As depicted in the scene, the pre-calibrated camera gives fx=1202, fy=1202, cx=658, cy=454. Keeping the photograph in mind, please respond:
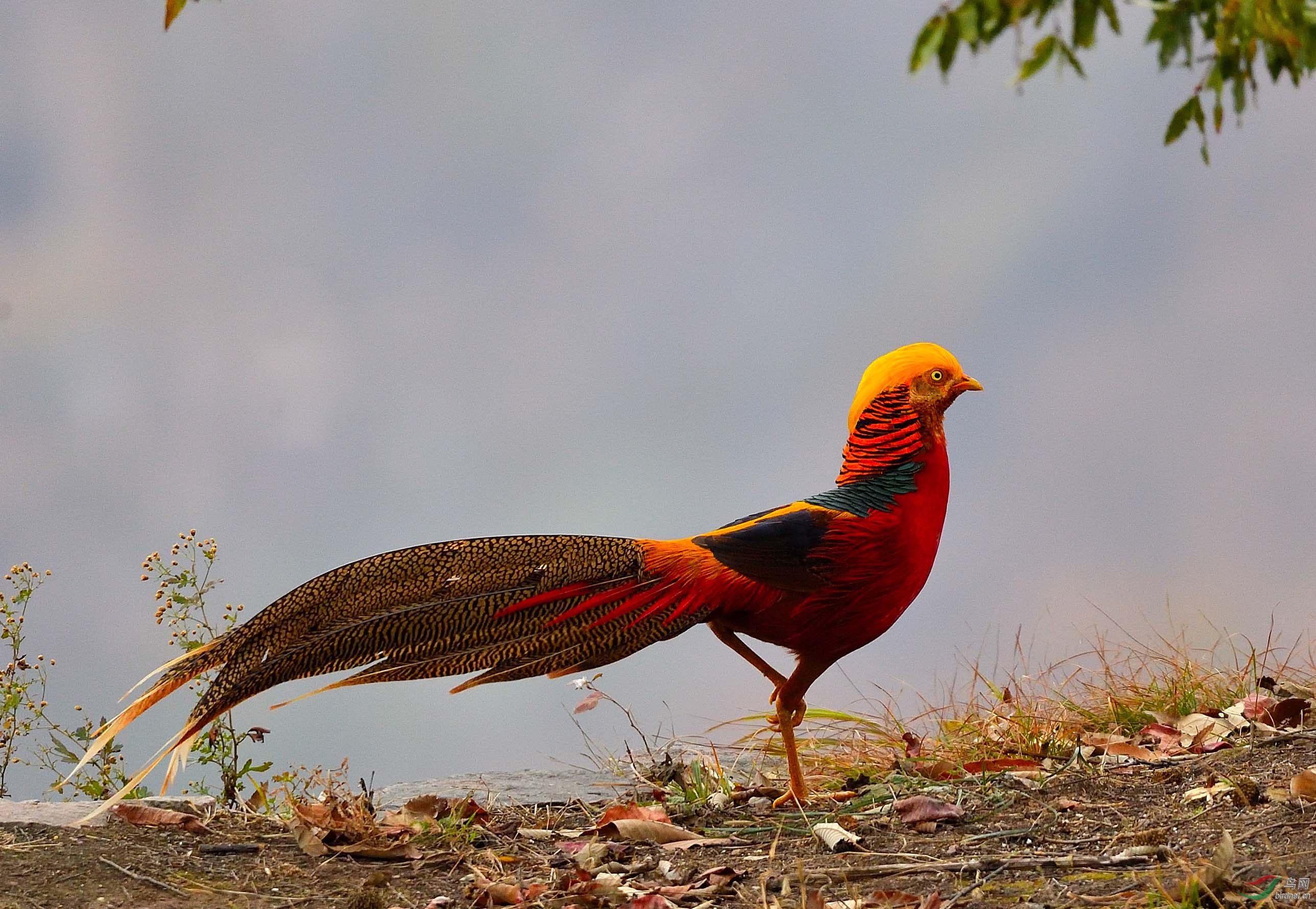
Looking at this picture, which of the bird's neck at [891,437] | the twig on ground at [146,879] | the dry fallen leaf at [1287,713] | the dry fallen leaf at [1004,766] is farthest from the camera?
the dry fallen leaf at [1287,713]

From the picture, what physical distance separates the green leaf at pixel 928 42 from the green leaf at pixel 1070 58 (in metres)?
0.25

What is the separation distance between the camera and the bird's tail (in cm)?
408

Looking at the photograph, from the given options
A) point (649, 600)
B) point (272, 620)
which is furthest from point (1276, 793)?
point (272, 620)

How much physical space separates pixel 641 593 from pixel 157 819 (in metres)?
1.97

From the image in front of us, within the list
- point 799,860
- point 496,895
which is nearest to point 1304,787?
point 799,860

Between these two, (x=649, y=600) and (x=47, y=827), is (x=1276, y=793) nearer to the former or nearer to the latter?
(x=649, y=600)

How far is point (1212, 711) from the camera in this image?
5.57 m

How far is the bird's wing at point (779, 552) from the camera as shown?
447 centimetres

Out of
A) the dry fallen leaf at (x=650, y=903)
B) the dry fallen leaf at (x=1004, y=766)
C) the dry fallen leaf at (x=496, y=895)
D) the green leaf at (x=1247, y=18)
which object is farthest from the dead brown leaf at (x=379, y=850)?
the green leaf at (x=1247, y=18)

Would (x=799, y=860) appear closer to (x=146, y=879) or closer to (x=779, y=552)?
(x=779, y=552)

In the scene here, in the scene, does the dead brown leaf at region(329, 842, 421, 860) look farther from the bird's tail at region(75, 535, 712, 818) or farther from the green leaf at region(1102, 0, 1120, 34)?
the green leaf at region(1102, 0, 1120, 34)

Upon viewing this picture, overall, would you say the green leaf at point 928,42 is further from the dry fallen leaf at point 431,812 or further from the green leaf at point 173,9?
the dry fallen leaf at point 431,812

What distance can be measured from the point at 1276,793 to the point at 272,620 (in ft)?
11.3

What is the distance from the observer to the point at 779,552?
14.7ft
